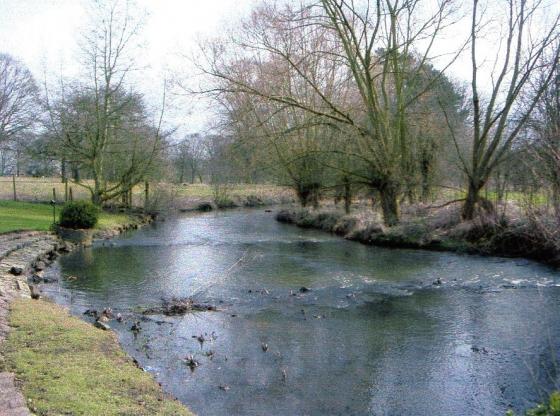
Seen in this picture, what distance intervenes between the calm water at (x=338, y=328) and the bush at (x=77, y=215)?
158 inches

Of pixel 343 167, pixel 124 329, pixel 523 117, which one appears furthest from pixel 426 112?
pixel 124 329

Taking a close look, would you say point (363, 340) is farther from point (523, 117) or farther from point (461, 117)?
point (461, 117)

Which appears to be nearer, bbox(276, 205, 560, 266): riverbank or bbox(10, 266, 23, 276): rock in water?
bbox(10, 266, 23, 276): rock in water

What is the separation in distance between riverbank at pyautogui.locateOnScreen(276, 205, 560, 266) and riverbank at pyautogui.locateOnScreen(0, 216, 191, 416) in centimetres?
1137

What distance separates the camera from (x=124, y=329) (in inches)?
374

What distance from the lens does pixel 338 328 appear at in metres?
9.70

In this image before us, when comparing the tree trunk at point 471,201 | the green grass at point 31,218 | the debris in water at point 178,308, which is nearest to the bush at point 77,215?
the green grass at point 31,218

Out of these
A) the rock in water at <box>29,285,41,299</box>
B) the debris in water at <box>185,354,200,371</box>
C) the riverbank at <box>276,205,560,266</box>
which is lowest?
the debris in water at <box>185,354,200,371</box>

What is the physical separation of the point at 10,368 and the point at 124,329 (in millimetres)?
3239

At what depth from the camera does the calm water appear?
6.82 metres

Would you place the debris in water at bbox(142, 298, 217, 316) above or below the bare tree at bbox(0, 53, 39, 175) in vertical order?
below

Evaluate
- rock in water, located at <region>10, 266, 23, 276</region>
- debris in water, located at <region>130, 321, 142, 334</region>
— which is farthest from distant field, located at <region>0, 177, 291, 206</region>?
debris in water, located at <region>130, 321, 142, 334</region>

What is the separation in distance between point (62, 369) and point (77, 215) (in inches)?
653

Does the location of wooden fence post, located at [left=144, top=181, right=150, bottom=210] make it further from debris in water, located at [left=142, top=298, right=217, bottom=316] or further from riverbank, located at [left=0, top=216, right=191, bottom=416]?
riverbank, located at [left=0, top=216, right=191, bottom=416]
